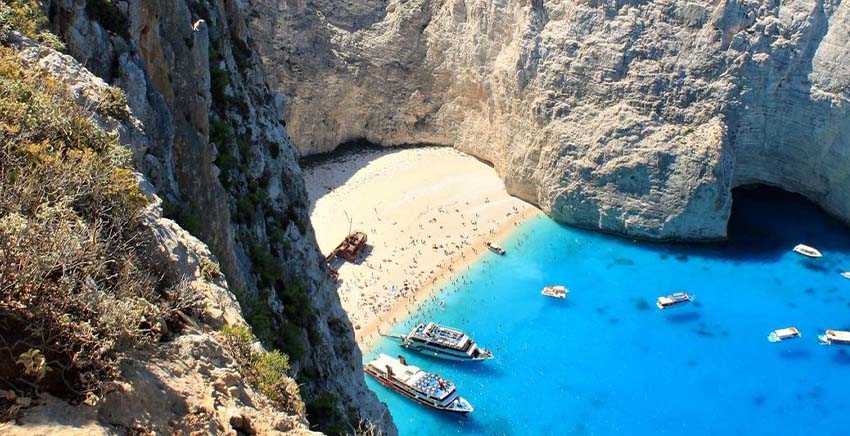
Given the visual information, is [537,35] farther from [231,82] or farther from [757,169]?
[231,82]

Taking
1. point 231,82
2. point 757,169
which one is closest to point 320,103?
point 757,169

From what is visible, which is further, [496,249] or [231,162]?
[496,249]

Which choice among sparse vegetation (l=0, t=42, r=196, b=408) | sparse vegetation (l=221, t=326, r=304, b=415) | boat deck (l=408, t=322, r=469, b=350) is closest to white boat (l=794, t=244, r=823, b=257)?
boat deck (l=408, t=322, r=469, b=350)

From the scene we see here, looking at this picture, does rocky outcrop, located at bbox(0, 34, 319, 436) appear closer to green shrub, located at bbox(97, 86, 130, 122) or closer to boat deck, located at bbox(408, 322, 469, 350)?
green shrub, located at bbox(97, 86, 130, 122)

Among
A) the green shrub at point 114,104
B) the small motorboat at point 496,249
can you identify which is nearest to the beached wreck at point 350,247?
the small motorboat at point 496,249

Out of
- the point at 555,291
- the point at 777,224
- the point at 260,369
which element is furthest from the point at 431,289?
the point at 260,369

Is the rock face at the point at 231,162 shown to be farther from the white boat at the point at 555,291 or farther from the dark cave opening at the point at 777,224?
the dark cave opening at the point at 777,224

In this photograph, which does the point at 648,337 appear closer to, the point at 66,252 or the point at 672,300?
the point at 672,300
